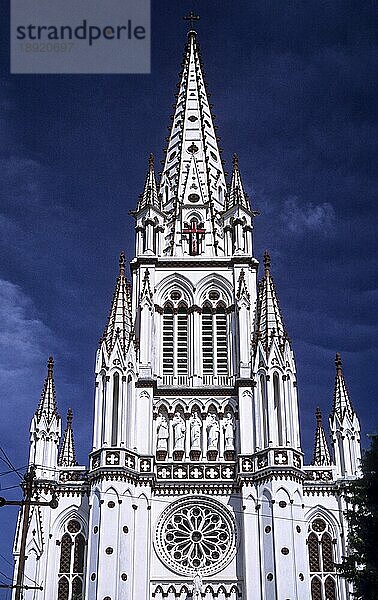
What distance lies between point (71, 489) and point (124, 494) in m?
3.36

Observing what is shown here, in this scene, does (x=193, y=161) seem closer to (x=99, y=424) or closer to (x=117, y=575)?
(x=99, y=424)

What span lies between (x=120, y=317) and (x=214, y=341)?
567 centimetres

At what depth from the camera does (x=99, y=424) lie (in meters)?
42.5

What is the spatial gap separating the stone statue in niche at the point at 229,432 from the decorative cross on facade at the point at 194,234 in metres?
11.4

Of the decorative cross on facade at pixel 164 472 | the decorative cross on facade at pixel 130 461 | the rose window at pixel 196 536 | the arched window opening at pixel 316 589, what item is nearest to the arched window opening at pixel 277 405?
the rose window at pixel 196 536

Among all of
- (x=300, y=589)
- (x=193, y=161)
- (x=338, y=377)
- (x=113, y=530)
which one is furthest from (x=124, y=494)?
(x=193, y=161)

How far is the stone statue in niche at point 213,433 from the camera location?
44.3 metres

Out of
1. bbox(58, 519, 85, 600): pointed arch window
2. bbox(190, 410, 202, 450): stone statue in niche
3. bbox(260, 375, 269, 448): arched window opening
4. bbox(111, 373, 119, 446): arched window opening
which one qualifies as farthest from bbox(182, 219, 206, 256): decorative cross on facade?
bbox(58, 519, 85, 600): pointed arch window

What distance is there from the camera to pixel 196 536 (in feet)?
138

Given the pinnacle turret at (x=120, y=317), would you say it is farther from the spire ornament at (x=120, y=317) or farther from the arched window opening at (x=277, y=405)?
the arched window opening at (x=277, y=405)

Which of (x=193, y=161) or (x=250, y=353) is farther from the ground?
(x=193, y=161)

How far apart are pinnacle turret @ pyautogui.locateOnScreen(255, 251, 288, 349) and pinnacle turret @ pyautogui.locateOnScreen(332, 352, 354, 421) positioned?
3.67 m

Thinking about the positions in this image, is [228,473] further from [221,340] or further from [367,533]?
[367,533]

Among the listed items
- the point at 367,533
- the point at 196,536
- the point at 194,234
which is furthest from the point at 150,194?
the point at 367,533
